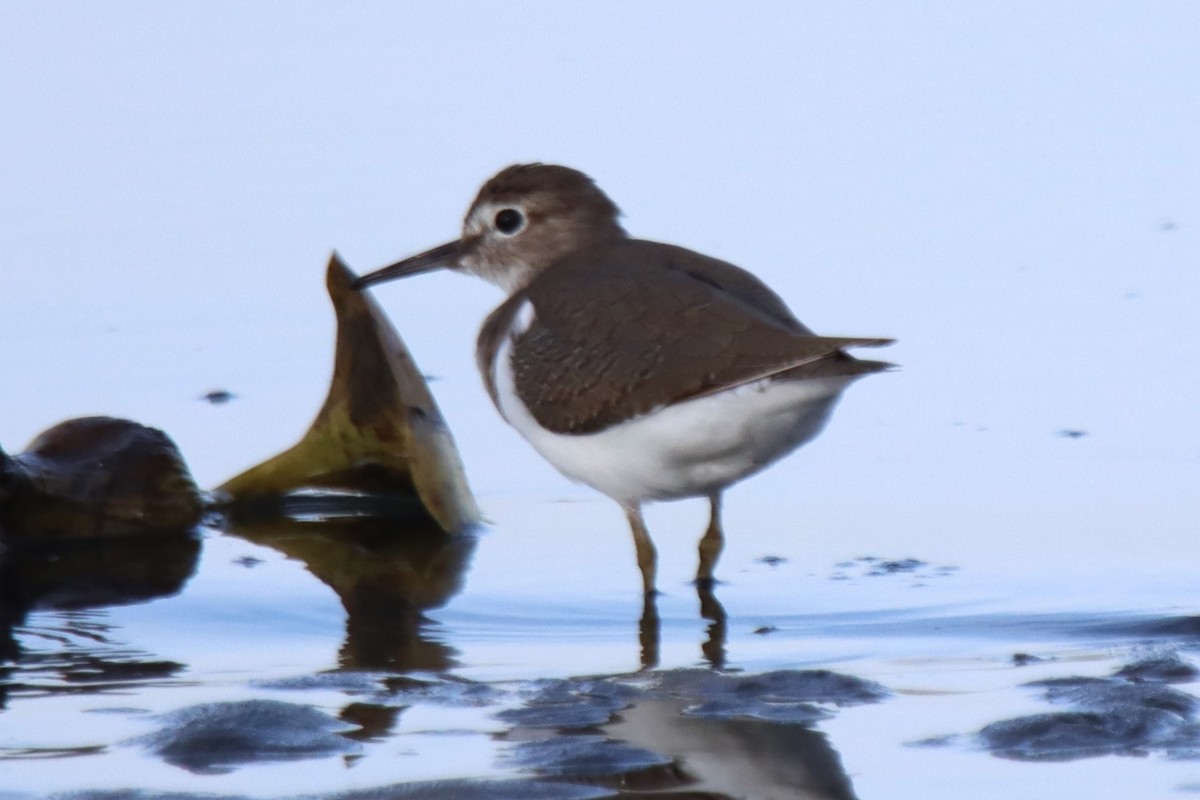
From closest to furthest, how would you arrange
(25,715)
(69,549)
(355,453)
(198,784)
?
(198,784) → (25,715) → (69,549) → (355,453)

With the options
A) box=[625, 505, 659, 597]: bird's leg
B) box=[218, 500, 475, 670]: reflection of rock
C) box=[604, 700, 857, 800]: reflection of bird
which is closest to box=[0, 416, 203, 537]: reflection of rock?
box=[218, 500, 475, 670]: reflection of rock

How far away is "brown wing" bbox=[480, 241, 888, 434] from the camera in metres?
5.36

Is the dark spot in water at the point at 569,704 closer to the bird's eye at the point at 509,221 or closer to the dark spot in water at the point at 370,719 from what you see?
the dark spot in water at the point at 370,719

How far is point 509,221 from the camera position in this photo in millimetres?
6902

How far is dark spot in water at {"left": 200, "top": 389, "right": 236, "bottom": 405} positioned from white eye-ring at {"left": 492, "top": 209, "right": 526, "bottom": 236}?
131cm

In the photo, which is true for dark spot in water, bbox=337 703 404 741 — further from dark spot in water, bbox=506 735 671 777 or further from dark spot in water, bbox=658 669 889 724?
dark spot in water, bbox=658 669 889 724

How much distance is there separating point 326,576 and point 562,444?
79 centimetres

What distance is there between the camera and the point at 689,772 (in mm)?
3947

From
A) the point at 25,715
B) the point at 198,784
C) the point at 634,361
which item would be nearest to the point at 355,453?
the point at 634,361

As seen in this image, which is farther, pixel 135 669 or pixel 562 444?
pixel 562 444

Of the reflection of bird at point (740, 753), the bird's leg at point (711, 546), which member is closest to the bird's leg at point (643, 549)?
the bird's leg at point (711, 546)

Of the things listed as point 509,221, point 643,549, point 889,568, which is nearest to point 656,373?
point 643,549

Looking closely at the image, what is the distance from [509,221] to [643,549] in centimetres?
154

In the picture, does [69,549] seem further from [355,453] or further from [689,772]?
[689,772]
